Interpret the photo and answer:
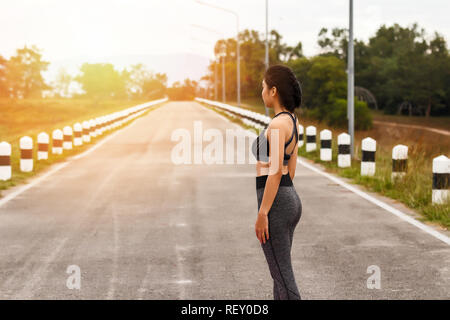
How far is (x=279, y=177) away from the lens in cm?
412

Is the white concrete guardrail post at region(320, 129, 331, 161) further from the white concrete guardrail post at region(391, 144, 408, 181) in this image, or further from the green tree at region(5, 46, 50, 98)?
the green tree at region(5, 46, 50, 98)

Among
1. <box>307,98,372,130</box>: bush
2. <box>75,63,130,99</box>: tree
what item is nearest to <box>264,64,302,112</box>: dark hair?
<box>307,98,372,130</box>: bush

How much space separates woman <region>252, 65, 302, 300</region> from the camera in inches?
162

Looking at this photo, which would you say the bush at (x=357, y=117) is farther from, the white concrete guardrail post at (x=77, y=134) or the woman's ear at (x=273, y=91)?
the woman's ear at (x=273, y=91)

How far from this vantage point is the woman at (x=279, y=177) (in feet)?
13.5

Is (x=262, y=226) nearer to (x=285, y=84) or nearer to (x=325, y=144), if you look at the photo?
(x=285, y=84)

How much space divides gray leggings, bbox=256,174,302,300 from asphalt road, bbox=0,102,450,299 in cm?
128

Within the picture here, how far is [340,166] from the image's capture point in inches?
607

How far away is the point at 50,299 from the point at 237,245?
257cm

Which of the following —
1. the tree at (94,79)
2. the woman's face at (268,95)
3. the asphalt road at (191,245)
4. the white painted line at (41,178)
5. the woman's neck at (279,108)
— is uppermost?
the tree at (94,79)

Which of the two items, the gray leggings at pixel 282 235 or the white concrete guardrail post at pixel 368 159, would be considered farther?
the white concrete guardrail post at pixel 368 159

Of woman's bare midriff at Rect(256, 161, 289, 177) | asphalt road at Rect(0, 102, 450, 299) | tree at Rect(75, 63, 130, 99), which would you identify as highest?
tree at Rect(75, 63, 130, 99)

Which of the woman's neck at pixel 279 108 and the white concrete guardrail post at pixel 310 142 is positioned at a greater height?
the woman's neck at pixel 279 108

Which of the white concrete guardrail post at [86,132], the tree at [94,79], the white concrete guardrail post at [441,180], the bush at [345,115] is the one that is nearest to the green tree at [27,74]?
the tree at [94,79]
